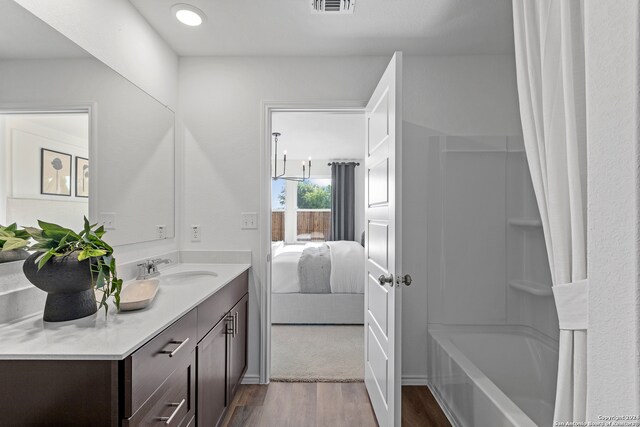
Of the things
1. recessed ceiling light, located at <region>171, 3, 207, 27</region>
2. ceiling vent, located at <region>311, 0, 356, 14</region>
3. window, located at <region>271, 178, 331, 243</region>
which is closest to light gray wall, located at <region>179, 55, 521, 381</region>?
recessed ceiling light, located at <region>171, 3, 207, 27</region>

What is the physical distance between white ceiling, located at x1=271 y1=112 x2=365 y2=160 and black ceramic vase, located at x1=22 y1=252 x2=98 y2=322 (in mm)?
2781

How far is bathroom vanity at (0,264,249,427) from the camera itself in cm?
96

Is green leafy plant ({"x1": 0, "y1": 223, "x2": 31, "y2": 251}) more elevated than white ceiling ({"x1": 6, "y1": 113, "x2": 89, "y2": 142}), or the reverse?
white ceiling ({"x1": 6, "y1": 113, "x2": 89, "y2": 142})

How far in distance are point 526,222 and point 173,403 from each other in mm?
2363

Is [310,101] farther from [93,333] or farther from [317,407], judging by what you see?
[317,407]

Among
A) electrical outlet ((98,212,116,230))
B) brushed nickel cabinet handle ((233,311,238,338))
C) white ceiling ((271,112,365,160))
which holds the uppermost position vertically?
white ceiling ((271,112,365,160))

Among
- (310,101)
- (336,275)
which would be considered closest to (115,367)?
(310,101)

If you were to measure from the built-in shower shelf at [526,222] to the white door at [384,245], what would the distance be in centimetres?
106

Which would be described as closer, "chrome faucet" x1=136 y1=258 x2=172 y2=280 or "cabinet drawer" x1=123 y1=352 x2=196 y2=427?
"cabinet drawer" x1=123 y1=352 x2=196 y2=427

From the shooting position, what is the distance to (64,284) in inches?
45.9

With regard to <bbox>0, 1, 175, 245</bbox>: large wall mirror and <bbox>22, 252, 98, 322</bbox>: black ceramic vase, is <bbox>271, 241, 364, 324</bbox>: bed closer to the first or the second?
<bbox>0, 1, 175, 245</bbox>: large wall mirror

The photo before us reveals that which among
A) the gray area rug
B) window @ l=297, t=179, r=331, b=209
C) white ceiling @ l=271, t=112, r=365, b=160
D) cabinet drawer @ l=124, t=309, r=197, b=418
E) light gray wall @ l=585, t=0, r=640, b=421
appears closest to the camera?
light gray wall @ l=585, t=0, r=640, b=421

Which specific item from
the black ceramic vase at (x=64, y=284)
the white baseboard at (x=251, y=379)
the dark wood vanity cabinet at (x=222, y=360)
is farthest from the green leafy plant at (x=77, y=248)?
the white baseboard at (x=251, y=379)

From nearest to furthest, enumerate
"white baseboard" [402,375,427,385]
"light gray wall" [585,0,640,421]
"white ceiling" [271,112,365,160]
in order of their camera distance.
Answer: "light gray wall" [585,0,640,421], "white baseboard" [402,375,427,385], "white ceiling" [271,112,365,160]
